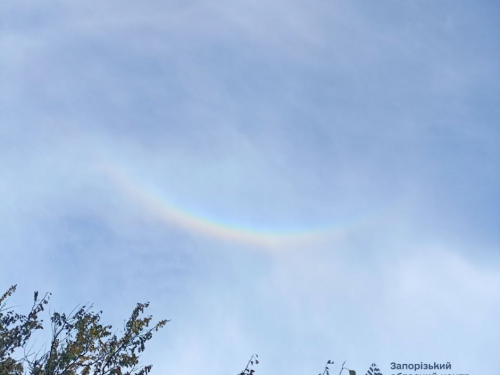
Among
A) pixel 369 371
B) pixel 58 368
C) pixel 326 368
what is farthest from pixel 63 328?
pixel 369 371

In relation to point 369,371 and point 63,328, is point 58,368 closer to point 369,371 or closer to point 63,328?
point 63,328

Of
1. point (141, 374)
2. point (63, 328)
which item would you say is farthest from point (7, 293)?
point (141, 374)

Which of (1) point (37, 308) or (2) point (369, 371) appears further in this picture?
(1) point (37, 308)

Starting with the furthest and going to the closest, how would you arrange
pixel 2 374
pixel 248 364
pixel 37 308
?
pixel 37 308 → pixel 248 364 → pixel 2 374

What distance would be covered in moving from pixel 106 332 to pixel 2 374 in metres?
3.52

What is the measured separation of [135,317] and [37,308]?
11.9 feet

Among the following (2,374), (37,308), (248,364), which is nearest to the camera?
(2,374)

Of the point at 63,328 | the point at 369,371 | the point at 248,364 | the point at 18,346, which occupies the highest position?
the point at 369,371

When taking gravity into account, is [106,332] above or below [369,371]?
below

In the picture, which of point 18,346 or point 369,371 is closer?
point 369,371

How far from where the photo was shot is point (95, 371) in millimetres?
17078

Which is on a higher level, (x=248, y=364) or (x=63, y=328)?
(x=248, y=364)

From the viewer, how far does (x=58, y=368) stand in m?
16.5

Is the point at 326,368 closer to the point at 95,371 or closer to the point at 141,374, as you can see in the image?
the point at 141,374
